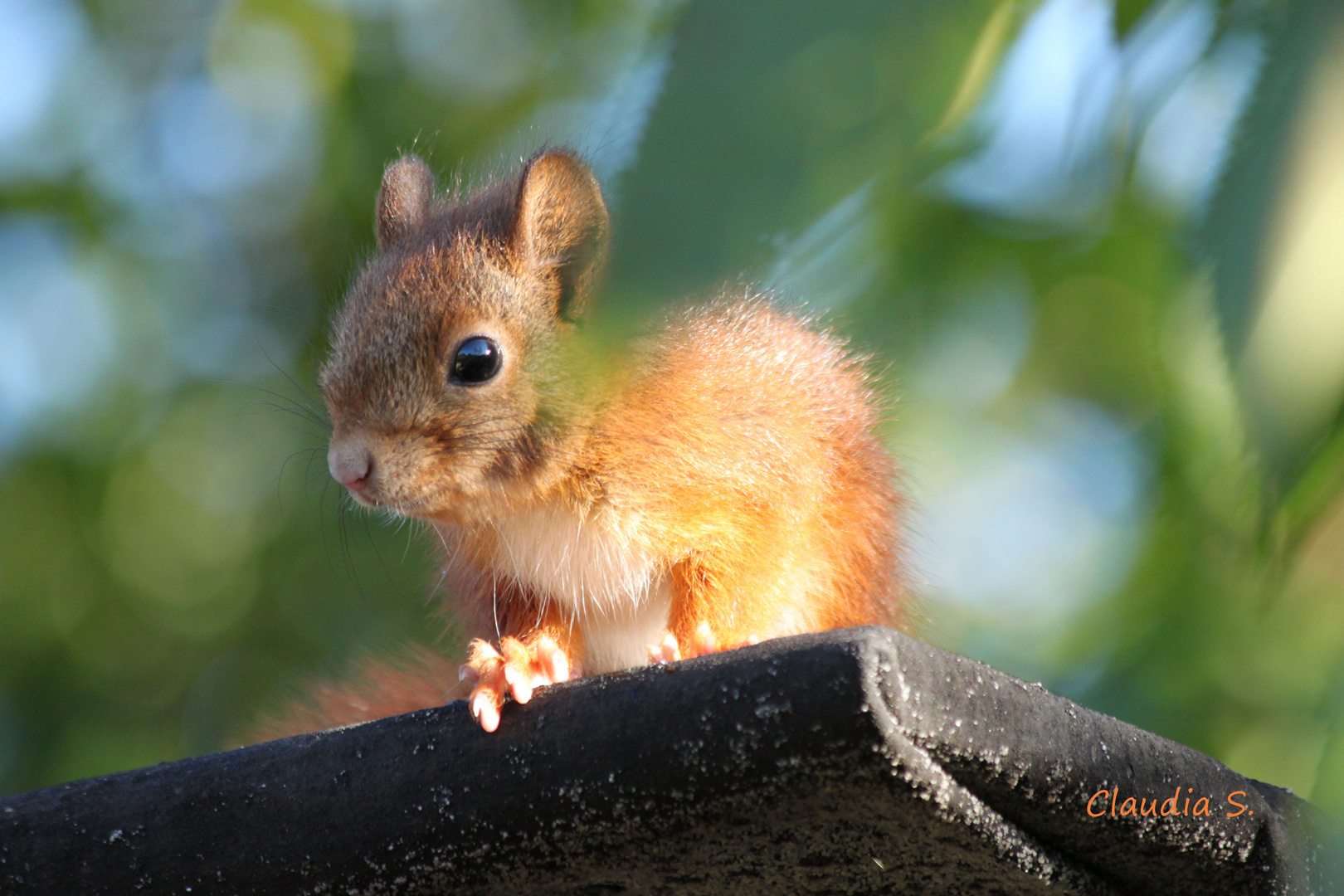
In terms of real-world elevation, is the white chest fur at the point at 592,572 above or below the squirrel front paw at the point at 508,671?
above

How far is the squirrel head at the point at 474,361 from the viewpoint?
958 millimetres

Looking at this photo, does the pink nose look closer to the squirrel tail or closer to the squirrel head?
the squirrel head

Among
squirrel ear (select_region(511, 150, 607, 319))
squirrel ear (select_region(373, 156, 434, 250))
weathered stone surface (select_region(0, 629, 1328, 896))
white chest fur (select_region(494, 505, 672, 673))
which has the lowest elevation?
weathered stone surface (select_region(0, 629, 1328, 896))

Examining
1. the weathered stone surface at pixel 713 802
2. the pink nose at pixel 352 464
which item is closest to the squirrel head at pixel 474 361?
the pink nose at pixel 352 464

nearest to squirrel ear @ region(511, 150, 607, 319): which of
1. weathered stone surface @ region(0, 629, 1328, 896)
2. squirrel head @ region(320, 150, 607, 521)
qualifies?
squirrel head @ region(320, 150, 607, 521)

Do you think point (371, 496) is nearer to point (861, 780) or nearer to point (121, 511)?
point (861, 780)

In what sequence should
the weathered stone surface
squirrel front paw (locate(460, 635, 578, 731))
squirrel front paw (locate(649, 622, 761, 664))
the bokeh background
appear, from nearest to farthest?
the bokeh background
the weathered stone surface
squirrel front paw (locate(460, 635, 578, 731))
squirrel front paw (locate(649, 622, 761, 664))

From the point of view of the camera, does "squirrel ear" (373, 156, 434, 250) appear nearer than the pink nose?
No

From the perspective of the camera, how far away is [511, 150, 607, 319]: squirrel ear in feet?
3.16

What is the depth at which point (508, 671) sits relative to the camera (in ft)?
2.45
